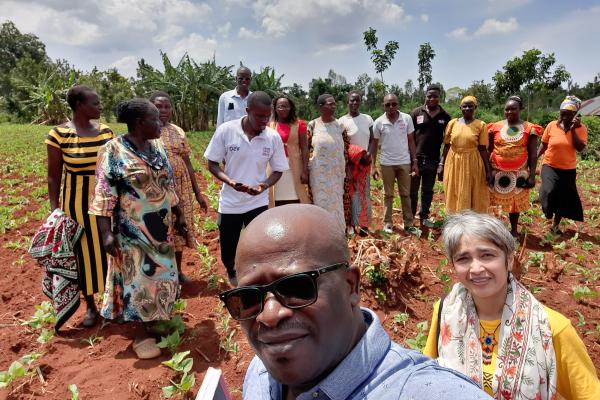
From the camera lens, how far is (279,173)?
Answer: 12.6ft

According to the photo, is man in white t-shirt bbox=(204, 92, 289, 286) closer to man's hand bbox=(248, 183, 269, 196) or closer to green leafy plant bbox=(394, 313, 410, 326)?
man's hand bbox=(248, 183, 269, 196)

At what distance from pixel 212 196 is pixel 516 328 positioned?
676 centimetres

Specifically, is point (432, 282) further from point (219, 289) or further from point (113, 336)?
point (113, 336)

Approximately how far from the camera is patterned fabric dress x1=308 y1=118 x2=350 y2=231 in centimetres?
491

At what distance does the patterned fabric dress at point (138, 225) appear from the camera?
2.71 meters

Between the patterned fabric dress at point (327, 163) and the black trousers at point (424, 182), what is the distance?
1.36m

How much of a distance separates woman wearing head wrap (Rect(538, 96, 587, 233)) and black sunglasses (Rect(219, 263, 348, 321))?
548cm

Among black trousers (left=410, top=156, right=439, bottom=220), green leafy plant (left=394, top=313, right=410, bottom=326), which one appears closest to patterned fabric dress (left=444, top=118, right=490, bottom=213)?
black trousers (left=410, top=156, right=439, bottom=220)

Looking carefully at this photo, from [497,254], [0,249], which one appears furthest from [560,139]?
[0,249]

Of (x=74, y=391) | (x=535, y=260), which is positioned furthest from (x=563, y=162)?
(x=74, y=391)

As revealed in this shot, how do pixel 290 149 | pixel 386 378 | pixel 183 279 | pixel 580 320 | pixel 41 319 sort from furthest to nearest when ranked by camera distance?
pixel 290 149 → pixel 183 279 → pixel 41 319 → pixel 580 320 → pixel 386 378

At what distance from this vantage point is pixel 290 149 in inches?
189

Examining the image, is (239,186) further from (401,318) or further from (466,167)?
(466,167)

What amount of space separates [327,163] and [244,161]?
5.05 feet
